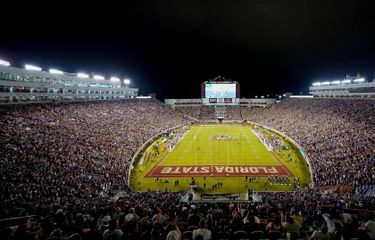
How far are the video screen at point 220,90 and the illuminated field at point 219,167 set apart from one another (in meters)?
41.3

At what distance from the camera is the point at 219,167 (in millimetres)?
37250

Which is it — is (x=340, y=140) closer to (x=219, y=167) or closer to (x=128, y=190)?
(x=219, y=167)

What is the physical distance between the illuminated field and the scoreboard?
1614 inches

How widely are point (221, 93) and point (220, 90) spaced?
99cm

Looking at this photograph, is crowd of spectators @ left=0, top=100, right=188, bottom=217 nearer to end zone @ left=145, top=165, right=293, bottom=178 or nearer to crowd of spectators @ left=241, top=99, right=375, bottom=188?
end zone @ left=145, top=165, right=293, bottom=178

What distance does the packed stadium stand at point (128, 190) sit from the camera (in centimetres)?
708

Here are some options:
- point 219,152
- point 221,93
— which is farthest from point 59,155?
point 221,93

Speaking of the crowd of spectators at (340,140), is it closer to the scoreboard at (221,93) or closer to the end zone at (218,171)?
the end zone at (218,171)

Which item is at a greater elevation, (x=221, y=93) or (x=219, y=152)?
(x=221, y=93)

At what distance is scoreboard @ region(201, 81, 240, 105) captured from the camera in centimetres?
9219

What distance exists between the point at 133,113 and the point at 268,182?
1897 inches

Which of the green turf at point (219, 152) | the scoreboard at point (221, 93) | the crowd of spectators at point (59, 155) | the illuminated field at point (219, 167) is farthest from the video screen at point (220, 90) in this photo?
the crowd of spectators at point (59, 155)

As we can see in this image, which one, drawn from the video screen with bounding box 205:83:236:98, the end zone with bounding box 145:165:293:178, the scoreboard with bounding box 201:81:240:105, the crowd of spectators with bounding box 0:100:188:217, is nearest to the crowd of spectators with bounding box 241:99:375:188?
the end zone with bounding box 145:165:293:178

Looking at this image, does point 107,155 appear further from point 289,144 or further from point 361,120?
point 361,120
